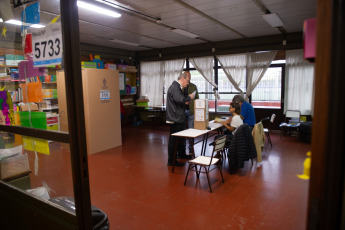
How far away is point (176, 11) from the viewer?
14.8ft

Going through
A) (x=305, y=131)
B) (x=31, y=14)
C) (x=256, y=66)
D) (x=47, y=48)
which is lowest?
(x=305, y=131)

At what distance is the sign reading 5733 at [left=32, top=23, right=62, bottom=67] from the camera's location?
1506 millimetres

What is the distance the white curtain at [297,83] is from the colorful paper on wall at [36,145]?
6.81 metres

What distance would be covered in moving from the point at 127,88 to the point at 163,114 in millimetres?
1816

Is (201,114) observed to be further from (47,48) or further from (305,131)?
(305,131)

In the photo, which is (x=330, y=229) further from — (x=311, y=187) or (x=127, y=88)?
(x=127, y=88)

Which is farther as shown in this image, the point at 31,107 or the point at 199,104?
the point at 199,104

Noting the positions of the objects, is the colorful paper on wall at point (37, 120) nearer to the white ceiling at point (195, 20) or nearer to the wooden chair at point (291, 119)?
the white ceiling at point (195, 20)

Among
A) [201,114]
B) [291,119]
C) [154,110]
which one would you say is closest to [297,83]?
[291,119]

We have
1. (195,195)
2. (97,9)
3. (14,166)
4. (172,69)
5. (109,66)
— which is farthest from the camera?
(172,69)

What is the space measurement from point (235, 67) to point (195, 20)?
301cm

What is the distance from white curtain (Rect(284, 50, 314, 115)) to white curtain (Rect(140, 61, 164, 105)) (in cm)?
443

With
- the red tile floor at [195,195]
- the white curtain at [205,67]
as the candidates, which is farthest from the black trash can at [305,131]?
the white curtain at [205,67]

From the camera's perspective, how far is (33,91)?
185 cm
